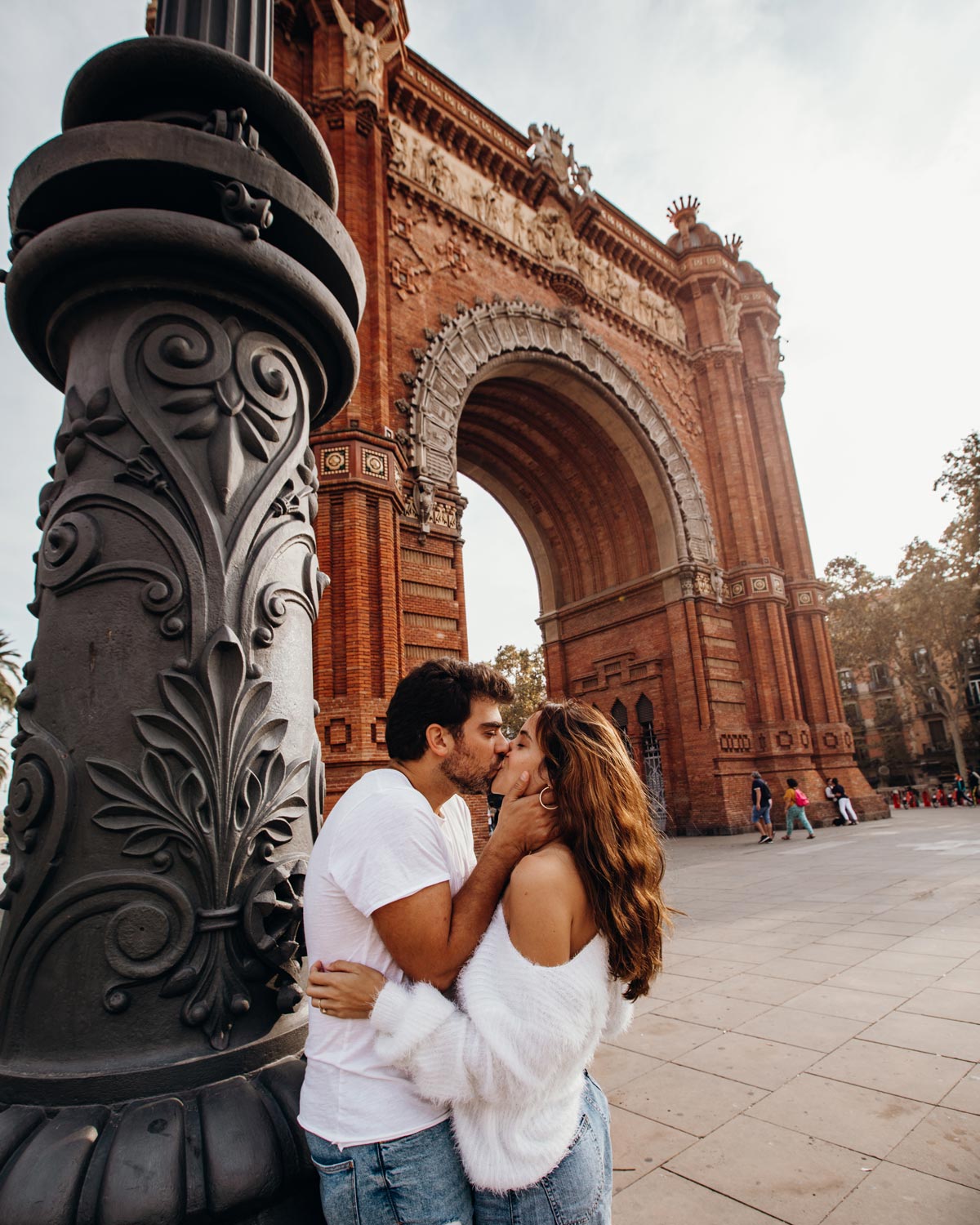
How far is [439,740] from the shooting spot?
1.63 meters

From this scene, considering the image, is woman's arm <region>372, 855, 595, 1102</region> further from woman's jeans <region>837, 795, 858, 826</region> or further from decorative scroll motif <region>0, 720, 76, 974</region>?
woman's jeans <region>837, 795, 858, 826</region>

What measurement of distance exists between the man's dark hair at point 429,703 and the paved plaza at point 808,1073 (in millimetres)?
1732

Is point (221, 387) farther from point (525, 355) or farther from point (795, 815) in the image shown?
point (795, 815)

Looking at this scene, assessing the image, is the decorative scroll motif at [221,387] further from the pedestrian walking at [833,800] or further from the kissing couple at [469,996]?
the pedestrian walking at [833,800]

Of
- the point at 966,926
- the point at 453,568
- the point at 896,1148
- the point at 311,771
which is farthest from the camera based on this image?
the point at 453,568

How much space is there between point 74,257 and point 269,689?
123cm

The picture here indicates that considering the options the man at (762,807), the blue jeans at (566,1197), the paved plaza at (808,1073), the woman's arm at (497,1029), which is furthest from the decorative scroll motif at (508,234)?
the blue jeans at (566,1197)

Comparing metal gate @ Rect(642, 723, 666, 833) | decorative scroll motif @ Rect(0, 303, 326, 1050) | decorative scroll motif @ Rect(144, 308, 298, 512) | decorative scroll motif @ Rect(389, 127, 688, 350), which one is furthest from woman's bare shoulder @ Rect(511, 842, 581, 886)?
metal gate @ Rect(642, 723, 666, 833)

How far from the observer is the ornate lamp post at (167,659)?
4.67 feet

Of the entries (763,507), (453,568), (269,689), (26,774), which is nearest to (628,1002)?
(269,689)

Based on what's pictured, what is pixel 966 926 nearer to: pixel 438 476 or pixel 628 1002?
pixel 628 1002

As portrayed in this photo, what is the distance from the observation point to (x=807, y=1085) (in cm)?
293

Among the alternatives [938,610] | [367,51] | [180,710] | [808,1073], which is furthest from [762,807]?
[938,610]

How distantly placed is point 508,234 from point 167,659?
16.1 metres
